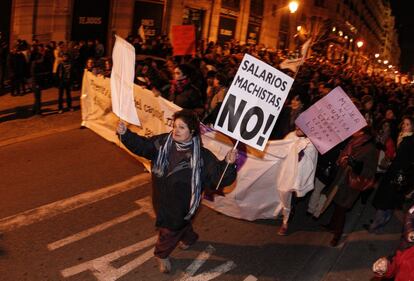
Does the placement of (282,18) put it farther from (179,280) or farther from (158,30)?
(179,280)

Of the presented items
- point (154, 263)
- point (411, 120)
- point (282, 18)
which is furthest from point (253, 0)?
point (154, 263)

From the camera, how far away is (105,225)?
5.87 meters

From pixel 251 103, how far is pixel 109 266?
2343mm

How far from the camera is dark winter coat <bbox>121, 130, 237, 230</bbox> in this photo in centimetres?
449

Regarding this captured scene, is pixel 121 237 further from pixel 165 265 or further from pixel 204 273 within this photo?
pixel 204 273

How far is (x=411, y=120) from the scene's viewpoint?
20.6 feet

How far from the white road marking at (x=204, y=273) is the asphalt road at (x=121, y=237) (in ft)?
0.04

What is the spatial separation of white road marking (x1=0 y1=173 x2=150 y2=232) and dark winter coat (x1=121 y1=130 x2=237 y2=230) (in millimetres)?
2032

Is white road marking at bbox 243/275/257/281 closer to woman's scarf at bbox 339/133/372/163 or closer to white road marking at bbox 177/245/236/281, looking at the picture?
white road marking at bbox 177/245/236/281

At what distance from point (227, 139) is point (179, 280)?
2.22m

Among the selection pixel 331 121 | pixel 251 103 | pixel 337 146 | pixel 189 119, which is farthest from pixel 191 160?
pixel 337 146

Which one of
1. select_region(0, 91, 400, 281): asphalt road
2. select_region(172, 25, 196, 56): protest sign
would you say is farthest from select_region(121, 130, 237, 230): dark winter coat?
select_region(172, 25, 196, 56): protest sign

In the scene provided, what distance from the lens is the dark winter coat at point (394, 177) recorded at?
20.0 ft

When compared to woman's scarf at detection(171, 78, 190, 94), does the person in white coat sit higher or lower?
lower
